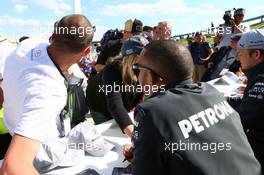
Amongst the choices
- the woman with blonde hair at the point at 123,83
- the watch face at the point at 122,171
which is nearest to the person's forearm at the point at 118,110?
the woman with blonde hair at the point at 123,83

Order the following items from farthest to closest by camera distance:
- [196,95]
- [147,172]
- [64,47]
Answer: [64,47] → [196,95] → [147,172]

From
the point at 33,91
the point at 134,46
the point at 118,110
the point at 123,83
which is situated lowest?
the point at 118,110

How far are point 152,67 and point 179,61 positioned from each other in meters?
0.11

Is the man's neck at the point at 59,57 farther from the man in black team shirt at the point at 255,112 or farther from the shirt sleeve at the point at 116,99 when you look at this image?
the man in black team shirt at the point at 255,112

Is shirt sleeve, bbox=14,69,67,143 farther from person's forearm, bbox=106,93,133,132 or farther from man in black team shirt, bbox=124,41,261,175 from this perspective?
person's forearm, bbox=106,93,133,132

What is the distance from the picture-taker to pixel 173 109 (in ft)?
4.11

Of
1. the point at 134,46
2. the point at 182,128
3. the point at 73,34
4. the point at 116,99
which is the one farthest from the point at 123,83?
the point at 182,128

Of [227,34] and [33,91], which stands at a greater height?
[227,34]

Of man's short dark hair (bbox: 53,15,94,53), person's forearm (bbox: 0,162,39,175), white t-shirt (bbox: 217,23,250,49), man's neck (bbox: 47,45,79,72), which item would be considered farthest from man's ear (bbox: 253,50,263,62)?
white t-shirt (bbox: 217,23,250,49)

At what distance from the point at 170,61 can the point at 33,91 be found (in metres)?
→ 0.53

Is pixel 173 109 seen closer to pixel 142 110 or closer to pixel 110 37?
pixel 142 110

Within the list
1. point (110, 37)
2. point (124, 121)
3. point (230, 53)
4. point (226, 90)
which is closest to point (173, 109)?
point (124, 121)

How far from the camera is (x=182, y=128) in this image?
123 cm

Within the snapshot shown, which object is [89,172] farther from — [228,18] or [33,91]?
[228,18]
